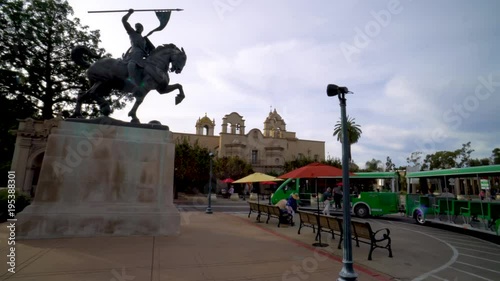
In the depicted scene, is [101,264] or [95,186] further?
[95,186]

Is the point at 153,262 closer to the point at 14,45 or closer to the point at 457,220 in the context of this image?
the point at 457,220

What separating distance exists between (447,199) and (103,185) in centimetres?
1555

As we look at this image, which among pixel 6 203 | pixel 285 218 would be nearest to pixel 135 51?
pixel 6 203

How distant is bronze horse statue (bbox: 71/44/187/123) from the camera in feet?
33.0

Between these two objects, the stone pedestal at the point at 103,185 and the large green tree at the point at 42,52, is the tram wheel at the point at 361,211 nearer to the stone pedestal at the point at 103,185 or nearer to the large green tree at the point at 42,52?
the stone pedestal at the point at 103,185

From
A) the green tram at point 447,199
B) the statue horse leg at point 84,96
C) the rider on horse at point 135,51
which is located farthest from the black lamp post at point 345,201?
the green tram at point 447,199

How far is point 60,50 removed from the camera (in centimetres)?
2442

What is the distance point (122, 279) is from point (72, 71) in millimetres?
26764

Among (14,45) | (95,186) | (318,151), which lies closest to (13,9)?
(14,45)

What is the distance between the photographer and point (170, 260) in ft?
20.3

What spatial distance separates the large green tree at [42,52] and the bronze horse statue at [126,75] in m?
17.3

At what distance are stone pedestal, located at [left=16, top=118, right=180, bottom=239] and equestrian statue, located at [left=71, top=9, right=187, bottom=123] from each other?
1233 millimetres

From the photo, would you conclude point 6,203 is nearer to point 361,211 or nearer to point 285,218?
point 285,218

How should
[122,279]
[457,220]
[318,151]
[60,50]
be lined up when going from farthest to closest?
[318,151]
[60,50]
[457,220]
[122,279]
